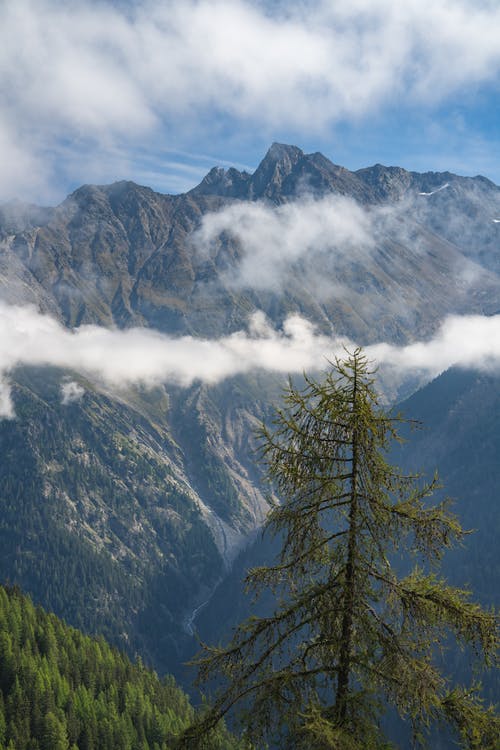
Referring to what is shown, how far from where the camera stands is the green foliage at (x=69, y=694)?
86.9 m

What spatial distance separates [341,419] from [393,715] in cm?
19312

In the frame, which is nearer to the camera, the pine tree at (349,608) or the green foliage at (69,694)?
the pine tree at (349,608)

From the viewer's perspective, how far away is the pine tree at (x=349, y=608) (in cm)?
1309

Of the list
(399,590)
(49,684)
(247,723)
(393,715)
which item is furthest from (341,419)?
(393,715)

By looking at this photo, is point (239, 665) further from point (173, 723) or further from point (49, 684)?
point (173, 723)

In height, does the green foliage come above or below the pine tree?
above

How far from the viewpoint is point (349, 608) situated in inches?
540

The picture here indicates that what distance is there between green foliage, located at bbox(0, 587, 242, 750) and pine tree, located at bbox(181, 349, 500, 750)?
75.8m

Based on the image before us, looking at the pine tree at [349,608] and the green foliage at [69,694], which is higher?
the green foliage at [69,694]

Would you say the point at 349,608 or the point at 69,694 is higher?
the point at 69,694

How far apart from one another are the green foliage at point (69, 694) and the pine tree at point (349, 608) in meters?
75.8

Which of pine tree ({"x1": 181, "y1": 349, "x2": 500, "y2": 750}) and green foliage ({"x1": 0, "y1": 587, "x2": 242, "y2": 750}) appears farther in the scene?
green foliage ({"x1": 0, "y1": 587, "x2": 242, "y2": 750})

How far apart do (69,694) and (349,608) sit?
105 m

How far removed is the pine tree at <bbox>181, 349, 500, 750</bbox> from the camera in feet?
42.9
